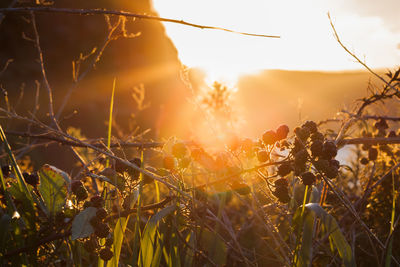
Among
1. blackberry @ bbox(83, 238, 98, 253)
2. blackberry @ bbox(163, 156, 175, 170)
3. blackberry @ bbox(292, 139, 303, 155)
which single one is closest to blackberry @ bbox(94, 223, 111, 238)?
blackberry @ bbox(83, 238, 98, 253)

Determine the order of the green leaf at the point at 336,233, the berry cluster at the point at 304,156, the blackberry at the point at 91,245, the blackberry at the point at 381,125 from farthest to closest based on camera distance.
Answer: the blackberry at the point at 381,125 → the blackberry at the point at 91,245 → the berry cluster at the point at 304,156 → the green leaf at the point at 336,233

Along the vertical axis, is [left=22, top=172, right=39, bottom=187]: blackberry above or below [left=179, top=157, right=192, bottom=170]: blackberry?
below

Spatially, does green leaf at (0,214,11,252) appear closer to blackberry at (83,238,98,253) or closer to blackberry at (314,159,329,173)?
blackberry at (83,238,98,253)

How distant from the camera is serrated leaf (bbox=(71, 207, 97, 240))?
94 centimetres

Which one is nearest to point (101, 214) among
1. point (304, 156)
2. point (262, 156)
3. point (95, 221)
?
point (95, 221)

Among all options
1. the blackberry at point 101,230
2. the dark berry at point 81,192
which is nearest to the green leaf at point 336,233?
the blackberry at point 101,230

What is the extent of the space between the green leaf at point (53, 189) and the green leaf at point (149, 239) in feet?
1.05

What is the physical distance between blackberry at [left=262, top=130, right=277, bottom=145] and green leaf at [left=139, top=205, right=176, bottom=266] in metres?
0.36

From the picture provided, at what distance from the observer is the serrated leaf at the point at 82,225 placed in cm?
94

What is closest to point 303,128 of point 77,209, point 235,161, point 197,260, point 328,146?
point 328,146

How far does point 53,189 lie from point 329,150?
892 mm

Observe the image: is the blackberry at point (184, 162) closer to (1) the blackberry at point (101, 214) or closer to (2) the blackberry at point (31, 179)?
(1) the blackberry at point (101, 214)

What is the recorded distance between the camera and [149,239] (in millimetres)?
1038

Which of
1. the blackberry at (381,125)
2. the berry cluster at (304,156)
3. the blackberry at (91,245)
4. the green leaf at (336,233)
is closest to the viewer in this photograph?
the green leaf at (336,233)
